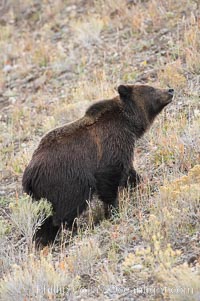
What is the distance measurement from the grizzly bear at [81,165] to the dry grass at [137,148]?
201 millimetres

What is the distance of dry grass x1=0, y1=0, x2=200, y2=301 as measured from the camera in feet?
20.2

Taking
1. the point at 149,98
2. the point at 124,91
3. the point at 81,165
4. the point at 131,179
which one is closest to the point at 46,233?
the point at 81,165

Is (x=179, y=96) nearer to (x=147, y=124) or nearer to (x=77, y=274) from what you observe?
(x=147, y=124)

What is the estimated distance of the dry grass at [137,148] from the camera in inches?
243

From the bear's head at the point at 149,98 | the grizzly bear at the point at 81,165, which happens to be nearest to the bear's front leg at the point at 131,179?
the grizzly bear at the point at 81,165

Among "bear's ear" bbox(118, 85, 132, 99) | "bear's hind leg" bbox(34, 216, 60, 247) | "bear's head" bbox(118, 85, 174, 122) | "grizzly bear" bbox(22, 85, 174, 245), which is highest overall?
"bear's ear" bbox(118, 85, 132, 99)

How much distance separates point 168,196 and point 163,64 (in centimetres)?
499

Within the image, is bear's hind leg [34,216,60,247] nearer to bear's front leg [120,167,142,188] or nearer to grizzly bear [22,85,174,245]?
grizzly bear [22,85,174,245]

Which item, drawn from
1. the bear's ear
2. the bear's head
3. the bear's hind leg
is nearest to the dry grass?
the bear's hind leg

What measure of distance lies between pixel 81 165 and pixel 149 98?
1.45 metres

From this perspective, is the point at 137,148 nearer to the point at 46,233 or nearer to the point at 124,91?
the point at 124,91

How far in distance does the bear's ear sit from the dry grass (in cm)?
86

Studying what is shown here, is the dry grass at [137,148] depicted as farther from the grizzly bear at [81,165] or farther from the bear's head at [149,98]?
the bear's head at [149,98]

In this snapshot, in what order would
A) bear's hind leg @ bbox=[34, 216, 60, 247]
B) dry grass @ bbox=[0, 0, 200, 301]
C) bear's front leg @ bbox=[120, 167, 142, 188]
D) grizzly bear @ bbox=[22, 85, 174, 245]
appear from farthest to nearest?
bear's front leg @ bbox=[120, 167, 142, 188], bear's hind leg @ bbox=[34, 216, 60, 247], grizzly bear @ bbox=[22, 85, 174, 245], dry grass @ bbox=[0, 0, 200, 301]
